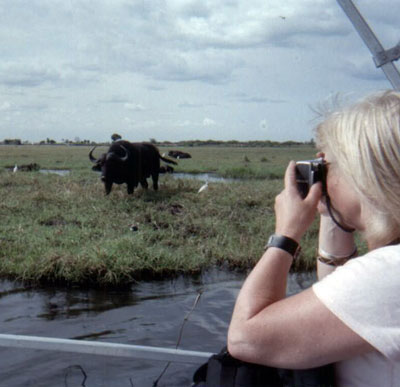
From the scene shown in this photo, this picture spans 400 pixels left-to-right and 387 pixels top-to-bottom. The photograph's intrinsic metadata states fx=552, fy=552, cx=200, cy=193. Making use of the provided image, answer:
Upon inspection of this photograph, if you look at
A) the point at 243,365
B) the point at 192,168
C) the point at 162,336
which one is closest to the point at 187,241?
the point at 162,336

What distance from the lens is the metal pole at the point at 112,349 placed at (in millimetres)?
2162

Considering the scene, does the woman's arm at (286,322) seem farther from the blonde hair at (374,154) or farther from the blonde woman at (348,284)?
the blonde hair at (374,154)

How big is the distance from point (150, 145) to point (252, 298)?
432 inches

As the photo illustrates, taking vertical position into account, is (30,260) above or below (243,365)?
below

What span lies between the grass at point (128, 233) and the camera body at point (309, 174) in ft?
12.1

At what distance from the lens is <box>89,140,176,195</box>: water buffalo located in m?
10.4

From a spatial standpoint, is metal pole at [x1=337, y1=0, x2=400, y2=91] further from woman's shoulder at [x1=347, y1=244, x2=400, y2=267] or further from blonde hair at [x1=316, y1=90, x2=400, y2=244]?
woman's shoulder at [x1=347, y1=244, x2=400, y2=267]

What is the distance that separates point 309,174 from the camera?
144 centimetres

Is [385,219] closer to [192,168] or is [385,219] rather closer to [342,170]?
[342,170]

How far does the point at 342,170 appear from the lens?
1.31 m

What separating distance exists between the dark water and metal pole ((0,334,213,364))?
897mm

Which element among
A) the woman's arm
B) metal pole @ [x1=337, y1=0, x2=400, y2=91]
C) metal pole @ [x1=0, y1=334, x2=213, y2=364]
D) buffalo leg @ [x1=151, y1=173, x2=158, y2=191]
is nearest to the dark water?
metal pole @ [x1=0, y1=334, x2=213, y2=364]

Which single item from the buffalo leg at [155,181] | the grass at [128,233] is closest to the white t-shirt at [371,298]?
the grass at [128,233]

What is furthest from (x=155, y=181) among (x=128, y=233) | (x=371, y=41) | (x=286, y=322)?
(x=286, y=322)
